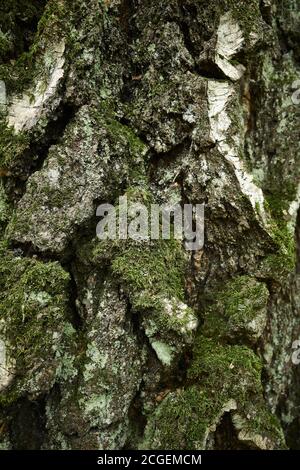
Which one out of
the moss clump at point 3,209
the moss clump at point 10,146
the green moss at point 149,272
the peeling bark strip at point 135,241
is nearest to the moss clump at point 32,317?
the peeling bark strip at point 135,241

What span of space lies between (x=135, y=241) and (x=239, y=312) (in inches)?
31.9

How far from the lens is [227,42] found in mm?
2922

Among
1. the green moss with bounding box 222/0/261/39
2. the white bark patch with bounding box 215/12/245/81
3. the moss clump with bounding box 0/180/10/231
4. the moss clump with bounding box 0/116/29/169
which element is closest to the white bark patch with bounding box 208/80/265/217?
the white bark patch with bounding box 215/12/245/81

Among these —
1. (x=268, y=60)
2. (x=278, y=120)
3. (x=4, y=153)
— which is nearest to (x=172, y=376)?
(x=4, y=153)

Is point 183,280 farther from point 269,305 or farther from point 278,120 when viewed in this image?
point 278,120

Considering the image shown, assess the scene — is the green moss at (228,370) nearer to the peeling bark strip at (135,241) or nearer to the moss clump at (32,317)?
the peeling bark strip at (135,241)

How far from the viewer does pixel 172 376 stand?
273 centimetres

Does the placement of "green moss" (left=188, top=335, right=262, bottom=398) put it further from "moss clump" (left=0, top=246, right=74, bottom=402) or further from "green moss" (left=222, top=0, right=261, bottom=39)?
"green moss" (left=222, top=0, right=261, bottom=39)

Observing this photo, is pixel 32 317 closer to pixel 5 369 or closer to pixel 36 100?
pixel 5 369

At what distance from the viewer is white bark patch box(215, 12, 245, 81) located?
2908 mm

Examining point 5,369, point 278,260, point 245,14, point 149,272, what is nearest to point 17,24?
point 245,14

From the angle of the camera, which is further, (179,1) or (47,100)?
(179,1)

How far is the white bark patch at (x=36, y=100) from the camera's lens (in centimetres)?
275

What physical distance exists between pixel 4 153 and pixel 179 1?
5.25 ft
